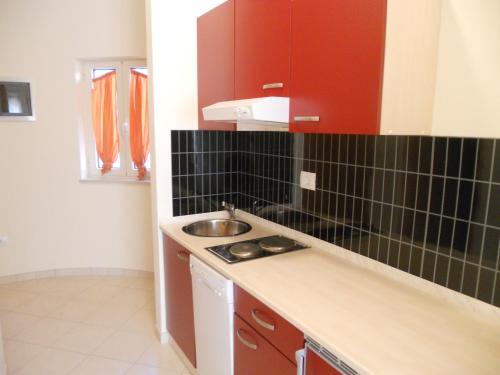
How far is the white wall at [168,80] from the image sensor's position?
2262 millimetres

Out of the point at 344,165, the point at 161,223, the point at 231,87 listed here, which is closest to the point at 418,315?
the point at 344,165

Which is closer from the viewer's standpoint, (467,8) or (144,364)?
(467,8)

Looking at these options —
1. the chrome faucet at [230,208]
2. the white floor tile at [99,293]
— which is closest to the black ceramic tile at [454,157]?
the chrome faucet at [230,208]

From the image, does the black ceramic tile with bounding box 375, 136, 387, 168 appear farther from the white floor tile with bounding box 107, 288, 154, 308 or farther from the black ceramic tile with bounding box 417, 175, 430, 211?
the white floor tile with bounding box 107, 288, 154, 308

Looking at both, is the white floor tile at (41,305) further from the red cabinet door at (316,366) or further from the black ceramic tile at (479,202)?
the black ceramic tile at (479,202)

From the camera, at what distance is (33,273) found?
3572 mm

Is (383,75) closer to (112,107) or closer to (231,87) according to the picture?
(231,87)

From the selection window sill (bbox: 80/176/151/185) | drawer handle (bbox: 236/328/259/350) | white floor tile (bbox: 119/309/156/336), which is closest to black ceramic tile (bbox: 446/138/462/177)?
drawer handle (bbox: 236/328/259/350)

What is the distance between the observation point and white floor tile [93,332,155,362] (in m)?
2.43

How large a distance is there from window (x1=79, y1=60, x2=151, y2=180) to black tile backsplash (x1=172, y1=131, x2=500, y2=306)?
123 cm

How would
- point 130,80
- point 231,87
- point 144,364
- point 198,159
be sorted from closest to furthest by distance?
point 231,87, point 144,364, point 198,159, point 130,80

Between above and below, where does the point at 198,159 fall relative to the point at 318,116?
below

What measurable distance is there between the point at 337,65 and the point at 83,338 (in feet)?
8.11

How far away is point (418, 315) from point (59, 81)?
337 centimetres
